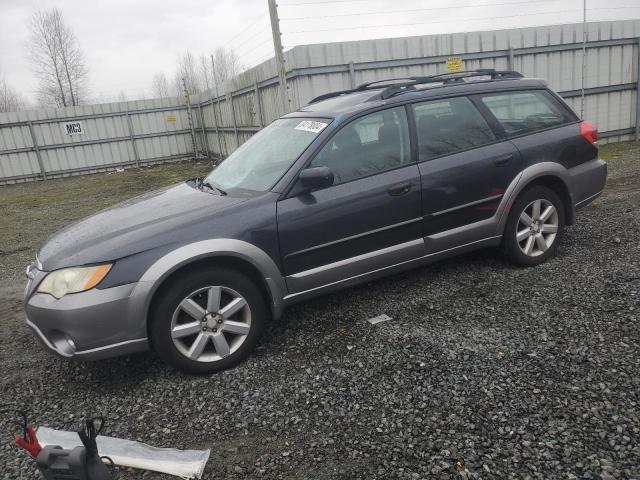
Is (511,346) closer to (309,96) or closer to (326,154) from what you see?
(326,154)

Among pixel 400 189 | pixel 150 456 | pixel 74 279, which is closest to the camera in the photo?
pixel 150 456

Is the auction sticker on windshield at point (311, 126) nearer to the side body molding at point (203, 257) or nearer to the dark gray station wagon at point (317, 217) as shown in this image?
the dark gray station wagon at point (317, 217)

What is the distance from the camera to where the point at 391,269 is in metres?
3.77

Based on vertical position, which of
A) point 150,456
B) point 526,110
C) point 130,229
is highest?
point 526,110

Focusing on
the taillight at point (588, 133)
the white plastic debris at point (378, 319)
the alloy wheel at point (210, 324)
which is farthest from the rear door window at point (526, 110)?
the alloy wheel at point (210, 324)

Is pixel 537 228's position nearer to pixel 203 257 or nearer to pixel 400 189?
pixel 400 189

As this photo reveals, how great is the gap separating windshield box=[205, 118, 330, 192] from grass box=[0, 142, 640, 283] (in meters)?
3.74

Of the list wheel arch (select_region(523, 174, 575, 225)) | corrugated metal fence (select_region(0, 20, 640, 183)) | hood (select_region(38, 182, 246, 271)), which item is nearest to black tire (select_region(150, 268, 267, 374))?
hood (select_region(38, 182, 246, 271))

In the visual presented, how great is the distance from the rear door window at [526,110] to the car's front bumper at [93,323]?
10.8 ft

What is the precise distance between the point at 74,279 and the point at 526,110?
3918mm

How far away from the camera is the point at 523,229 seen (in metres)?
4.33

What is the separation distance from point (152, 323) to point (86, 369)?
0.84 m

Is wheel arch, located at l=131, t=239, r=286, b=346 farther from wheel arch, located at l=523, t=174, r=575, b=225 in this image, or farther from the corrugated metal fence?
the corrugated metal fence

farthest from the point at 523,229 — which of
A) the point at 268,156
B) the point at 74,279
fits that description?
the point at 74,279
